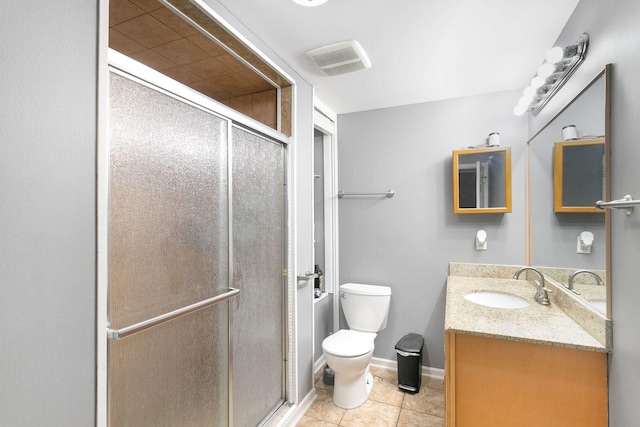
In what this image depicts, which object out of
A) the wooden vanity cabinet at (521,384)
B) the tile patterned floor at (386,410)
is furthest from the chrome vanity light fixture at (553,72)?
the tile patterned floor at (386,410)

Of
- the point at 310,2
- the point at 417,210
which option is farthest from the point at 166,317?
the point at 417,210

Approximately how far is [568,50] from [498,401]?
164cm

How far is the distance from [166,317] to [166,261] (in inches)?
8.2

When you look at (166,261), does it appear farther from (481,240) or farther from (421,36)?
(481,240)

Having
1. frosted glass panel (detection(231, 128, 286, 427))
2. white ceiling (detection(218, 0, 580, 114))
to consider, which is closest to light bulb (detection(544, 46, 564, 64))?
white ceiling (detection(218, 0, 580, 114))

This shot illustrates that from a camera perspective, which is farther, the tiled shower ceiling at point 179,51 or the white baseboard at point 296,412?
the white baseboard at point 296,412

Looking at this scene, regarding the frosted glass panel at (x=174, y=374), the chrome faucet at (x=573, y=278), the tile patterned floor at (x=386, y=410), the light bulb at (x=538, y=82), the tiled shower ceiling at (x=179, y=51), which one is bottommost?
the tile patterned floor at (x=386, y=410)

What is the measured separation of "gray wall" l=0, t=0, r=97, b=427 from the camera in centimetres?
72

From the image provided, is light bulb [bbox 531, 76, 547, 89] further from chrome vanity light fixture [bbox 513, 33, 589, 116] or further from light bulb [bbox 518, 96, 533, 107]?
light bulb [bbox 518, 96, 533, 107]

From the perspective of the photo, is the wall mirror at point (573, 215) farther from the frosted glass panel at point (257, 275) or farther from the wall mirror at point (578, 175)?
the frosted glass panel at point (257, 275)

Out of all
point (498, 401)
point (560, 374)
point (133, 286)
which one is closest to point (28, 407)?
point (133, 286)

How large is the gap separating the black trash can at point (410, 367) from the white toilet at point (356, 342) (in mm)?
239

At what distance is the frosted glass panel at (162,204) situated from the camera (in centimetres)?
100

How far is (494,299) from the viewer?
1.97 metres
